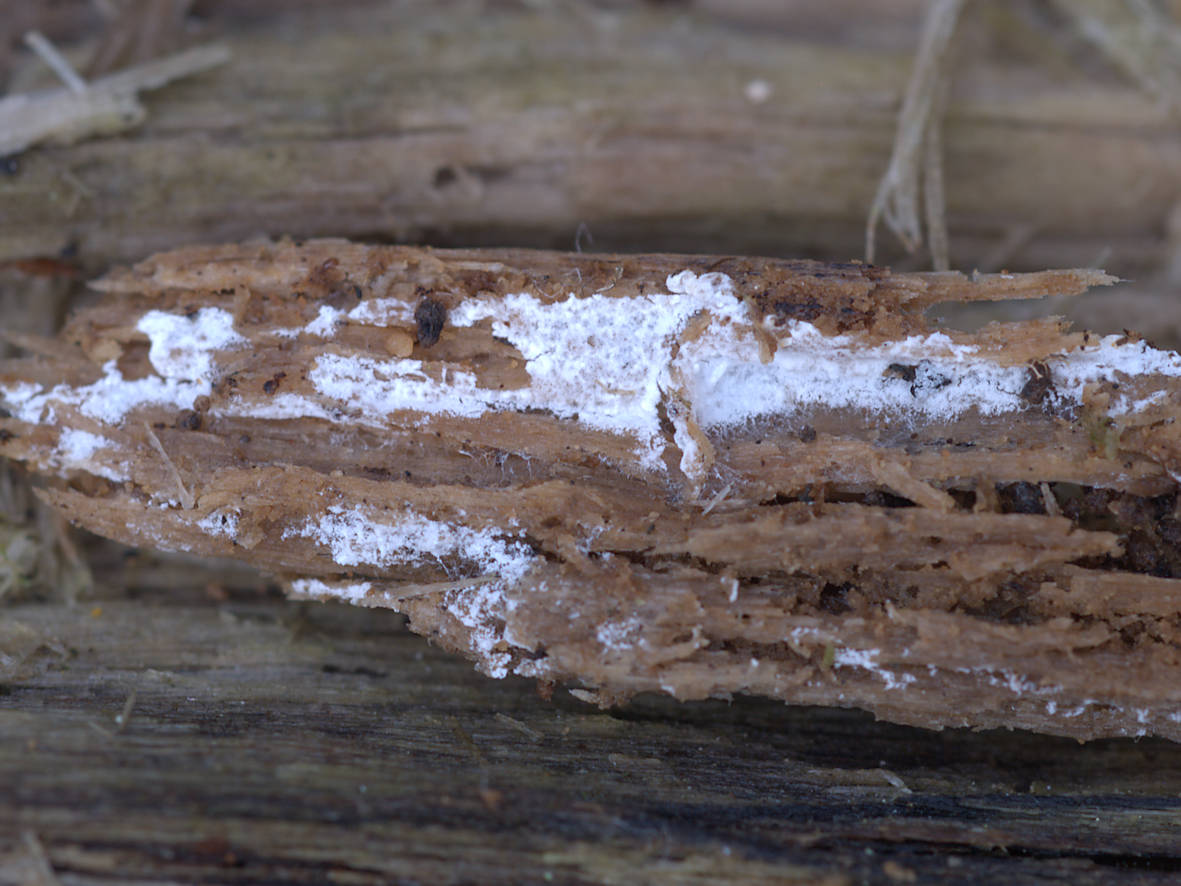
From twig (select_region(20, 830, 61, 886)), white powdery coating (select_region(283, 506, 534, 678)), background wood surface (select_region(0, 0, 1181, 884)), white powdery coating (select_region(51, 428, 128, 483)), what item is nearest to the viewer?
twig (select_region(20, 830, 61, 886))

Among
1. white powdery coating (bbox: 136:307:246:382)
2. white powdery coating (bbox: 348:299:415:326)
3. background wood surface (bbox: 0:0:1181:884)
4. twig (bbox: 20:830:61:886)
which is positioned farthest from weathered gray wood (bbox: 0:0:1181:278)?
twig (bbox: 20:830:61:886)

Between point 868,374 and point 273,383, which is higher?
point 868,374

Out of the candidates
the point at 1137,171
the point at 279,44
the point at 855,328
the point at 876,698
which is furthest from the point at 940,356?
the point at 279,44

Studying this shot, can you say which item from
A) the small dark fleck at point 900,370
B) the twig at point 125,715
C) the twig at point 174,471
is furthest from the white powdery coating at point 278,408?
the small dark fleck at point 900,370

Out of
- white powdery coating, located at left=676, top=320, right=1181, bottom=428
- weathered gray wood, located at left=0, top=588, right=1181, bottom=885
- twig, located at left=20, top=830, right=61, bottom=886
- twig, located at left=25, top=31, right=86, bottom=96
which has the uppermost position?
twig, located at left=25, top=31, right=86, bottom=96

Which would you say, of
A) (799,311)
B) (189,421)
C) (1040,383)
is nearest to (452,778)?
(189,421)

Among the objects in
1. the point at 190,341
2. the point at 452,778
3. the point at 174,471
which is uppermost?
the point at 190,341

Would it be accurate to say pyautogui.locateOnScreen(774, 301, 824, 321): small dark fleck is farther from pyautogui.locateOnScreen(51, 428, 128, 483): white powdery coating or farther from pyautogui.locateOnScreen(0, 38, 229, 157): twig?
pyautogui.locateOnScreen(0, 38, 229, 157): twig

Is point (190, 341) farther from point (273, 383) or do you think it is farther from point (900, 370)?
point (900, 370)
